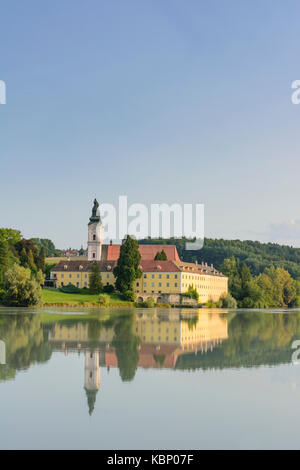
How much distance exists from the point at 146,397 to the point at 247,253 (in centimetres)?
16410

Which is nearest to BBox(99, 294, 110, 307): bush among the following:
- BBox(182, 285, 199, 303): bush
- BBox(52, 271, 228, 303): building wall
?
BBox(52, 271, 228, 303): building wall

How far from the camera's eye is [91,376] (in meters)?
15.0

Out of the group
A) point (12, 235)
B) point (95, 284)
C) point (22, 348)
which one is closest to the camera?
point (22, 348)

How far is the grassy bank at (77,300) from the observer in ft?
230

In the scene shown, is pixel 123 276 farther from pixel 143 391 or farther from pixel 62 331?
pixel 143 391

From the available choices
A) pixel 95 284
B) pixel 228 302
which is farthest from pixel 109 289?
pixel 228 302

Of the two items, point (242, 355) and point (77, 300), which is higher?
point (242, 355)

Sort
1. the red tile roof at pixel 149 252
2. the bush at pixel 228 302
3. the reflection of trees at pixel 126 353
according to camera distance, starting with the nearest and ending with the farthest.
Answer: the reflection of trees at pixel 126 353 < the bush at pixel 228 302 < the red tile roof at pixel 149 252

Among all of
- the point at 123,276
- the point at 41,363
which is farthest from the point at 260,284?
the point at 41,363

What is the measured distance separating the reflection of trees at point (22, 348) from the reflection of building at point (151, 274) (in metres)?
63.8

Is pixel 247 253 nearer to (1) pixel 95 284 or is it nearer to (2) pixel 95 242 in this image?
(2) pixel 95 242

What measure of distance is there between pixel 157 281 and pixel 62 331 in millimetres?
65533

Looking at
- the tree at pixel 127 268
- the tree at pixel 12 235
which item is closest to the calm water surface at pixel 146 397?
the tree at pixel 127 268

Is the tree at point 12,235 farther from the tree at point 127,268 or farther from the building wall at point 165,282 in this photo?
the tree at point 127,268
